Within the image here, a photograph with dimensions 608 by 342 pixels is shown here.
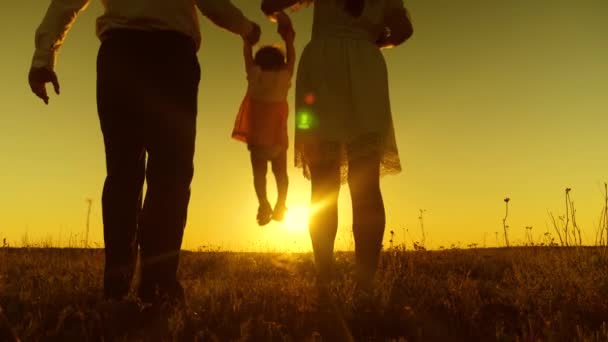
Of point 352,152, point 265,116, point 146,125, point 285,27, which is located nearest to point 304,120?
point 352,152

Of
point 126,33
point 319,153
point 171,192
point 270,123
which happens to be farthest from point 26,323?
point 270,123

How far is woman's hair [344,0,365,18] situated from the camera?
4.11 meters

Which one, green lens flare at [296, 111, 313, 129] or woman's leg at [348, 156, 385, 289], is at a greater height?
green lens flare at [296, 111, 313, 129]

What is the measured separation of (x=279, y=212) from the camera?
252 inches

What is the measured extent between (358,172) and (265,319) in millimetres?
1298

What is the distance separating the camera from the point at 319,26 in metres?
4.24

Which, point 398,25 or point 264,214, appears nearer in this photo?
point 398,25

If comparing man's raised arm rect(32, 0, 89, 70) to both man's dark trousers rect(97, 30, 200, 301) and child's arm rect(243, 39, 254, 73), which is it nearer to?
man's dark trousers rect(97, 30, 200, 301)

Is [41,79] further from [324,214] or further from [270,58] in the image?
[270,58]

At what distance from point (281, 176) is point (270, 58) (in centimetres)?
128

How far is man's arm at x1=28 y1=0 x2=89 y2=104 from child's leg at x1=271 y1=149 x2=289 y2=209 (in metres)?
3.03

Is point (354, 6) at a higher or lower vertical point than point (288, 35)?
lower

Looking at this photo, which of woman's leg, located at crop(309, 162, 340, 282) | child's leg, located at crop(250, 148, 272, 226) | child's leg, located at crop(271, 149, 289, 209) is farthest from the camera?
child's leg, located at crop(271, 149, 289, 209)

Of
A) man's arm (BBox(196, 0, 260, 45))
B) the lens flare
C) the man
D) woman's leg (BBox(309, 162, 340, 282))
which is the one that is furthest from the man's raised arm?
woman's leg (BBox(309, 162, 340, 282))
